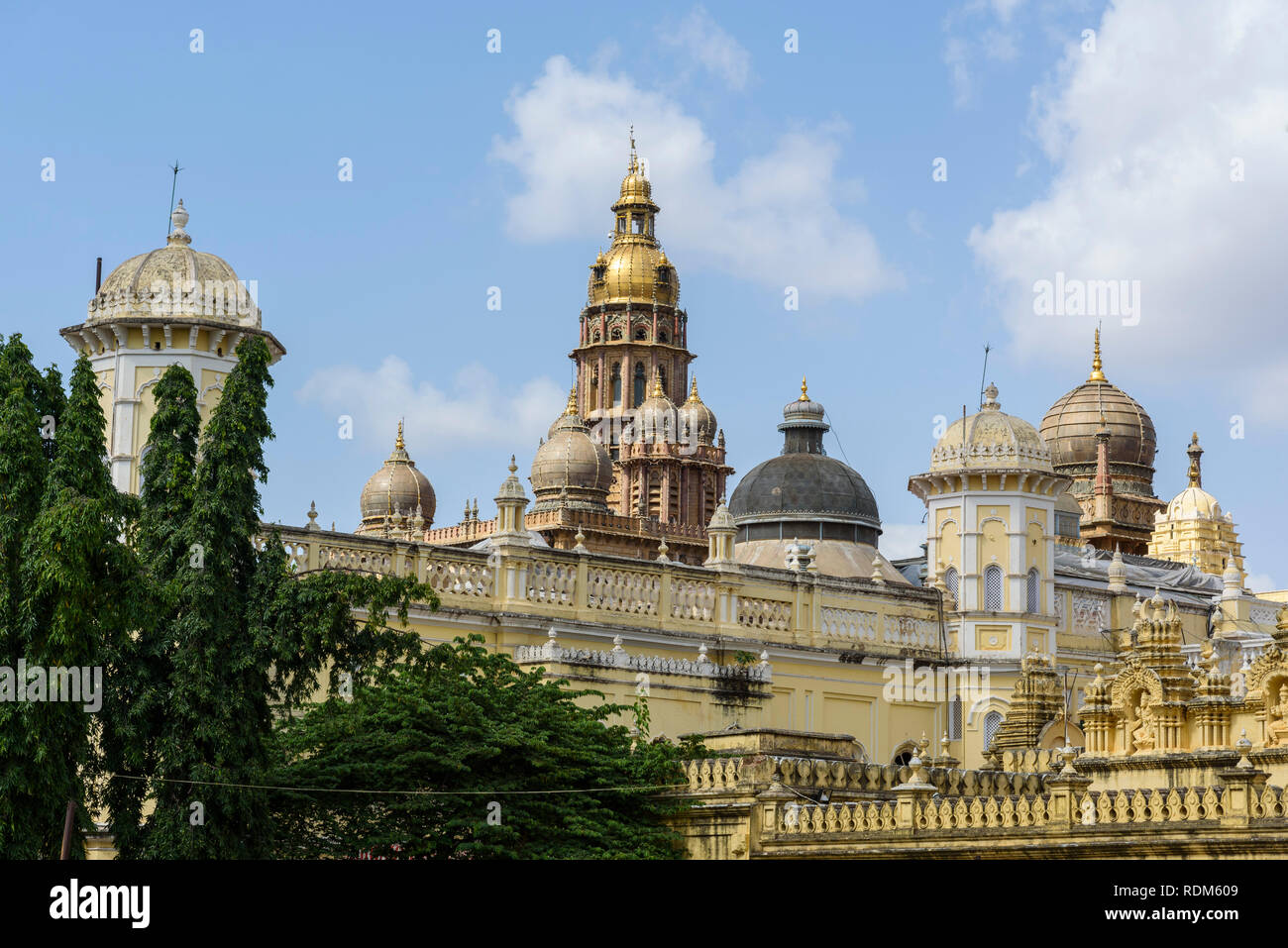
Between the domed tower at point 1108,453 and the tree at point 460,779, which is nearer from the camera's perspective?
the tree at point 460,779

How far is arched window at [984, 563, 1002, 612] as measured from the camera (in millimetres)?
44188

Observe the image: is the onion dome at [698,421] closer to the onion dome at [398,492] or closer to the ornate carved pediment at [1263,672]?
the onion dome at [398,492]

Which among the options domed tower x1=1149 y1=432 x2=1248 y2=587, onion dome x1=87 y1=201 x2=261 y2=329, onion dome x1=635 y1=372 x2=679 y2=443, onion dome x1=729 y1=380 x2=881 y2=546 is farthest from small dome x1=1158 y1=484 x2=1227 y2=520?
onion dome x1=87 y1=201 x2=261 y2=329

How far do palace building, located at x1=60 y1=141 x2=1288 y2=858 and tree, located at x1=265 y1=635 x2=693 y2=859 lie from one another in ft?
3.22

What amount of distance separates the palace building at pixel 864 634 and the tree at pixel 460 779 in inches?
38.6

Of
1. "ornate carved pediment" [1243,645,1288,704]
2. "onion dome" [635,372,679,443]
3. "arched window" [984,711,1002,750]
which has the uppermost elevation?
"onion dome" [635,372,679,443]

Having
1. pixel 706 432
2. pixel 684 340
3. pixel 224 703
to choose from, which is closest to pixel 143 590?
pixel 224 703

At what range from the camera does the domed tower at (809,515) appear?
51406 millimetres

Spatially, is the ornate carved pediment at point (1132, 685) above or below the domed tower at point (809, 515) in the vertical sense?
below

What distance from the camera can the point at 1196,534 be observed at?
2672 inches

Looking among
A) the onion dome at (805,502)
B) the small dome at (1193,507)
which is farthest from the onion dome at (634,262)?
the onion dome at (805,502)

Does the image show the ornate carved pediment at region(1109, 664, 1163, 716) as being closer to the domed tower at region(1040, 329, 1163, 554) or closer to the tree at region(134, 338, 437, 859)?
the tree at region(134, 338, 437, 859)

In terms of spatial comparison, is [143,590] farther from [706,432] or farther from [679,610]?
[706,432]
